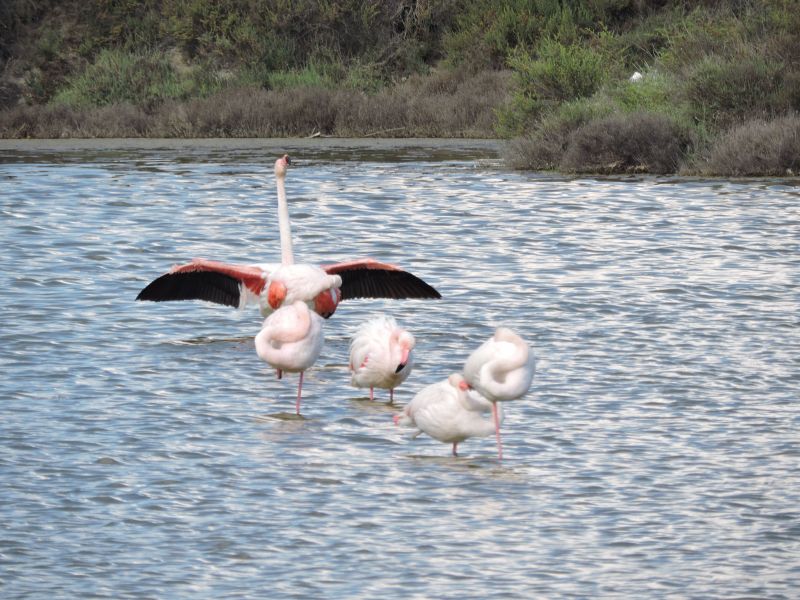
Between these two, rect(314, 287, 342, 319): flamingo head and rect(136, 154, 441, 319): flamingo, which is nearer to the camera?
rect(136, 154, 441, 319): flamingo

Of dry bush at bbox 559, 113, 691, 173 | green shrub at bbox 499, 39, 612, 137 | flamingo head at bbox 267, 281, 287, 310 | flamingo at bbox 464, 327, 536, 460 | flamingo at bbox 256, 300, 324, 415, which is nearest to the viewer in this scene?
flamingo at bbox 464, 327, 536, 460

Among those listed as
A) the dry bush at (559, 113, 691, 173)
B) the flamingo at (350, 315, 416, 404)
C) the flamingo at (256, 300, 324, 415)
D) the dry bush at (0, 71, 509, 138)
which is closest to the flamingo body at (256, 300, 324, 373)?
the flamingo at (256, 300, 324, 415)

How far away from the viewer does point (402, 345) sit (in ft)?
28.3

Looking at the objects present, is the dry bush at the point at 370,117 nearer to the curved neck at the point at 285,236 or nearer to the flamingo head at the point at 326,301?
the curved neck at the point at 285,236

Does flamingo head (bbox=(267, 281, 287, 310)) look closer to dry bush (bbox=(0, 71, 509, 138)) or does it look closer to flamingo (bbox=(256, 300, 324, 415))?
flamingo (bbox=(256, 300, 324, 415))

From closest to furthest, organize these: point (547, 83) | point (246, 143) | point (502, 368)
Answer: point (502, 368) < point (547, 83) < point (246, 143)

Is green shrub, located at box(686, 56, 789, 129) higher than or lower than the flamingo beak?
higher

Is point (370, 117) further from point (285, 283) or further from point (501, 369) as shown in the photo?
point (501, 369)

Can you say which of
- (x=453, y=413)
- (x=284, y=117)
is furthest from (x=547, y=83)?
(x=453, y=413)

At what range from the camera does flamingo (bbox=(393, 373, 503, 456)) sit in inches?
296

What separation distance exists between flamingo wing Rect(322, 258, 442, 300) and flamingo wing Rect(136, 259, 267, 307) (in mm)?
664

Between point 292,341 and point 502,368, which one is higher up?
point 502,368

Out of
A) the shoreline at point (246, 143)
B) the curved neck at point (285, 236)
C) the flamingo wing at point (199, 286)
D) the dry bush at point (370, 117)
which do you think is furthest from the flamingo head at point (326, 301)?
the dry bush at point (370, 117)

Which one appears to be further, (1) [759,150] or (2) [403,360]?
(1) [759,150]
